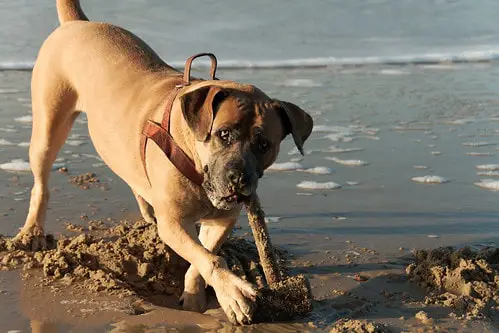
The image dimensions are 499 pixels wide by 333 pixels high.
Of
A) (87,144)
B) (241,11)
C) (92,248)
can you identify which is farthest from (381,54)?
(92,248)

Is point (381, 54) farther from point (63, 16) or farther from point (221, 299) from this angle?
point (221, 299)

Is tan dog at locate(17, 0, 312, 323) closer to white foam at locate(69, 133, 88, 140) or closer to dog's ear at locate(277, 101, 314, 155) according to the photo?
dog's ear at locate(277, 101, 314, 155)

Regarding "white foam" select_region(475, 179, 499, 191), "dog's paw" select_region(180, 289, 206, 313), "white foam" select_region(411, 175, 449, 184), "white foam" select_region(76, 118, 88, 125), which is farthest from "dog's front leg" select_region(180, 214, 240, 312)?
"white foam" select_region(76, 118, 88, 125)

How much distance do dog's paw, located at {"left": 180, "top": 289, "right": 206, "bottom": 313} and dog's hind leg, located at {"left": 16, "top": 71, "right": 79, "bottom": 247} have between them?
1281mm

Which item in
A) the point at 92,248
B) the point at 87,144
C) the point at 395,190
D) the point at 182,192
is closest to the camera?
the point at 182,192

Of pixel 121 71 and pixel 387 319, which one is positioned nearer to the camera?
pixel 387 319

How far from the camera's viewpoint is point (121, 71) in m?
4.92

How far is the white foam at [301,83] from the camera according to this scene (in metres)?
11.2

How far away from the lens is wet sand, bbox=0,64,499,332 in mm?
3893

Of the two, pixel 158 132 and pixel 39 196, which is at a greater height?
pixel 158 132

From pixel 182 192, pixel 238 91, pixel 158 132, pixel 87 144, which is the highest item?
pixel 238 91

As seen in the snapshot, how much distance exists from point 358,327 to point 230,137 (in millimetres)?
1170

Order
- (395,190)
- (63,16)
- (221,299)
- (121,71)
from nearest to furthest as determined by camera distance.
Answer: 1. (221,299)
2. (121,71)
3. (63,16)
4. (395,190)

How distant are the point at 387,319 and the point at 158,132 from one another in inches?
65.9
